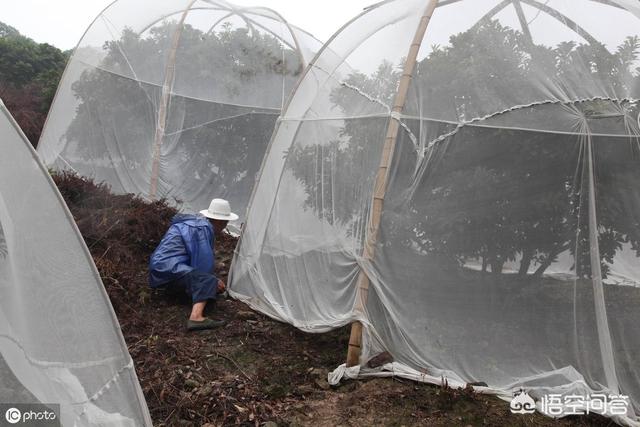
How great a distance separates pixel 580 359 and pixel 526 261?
31.8 inches

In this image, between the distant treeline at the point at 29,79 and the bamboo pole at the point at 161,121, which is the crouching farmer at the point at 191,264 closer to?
the bamboo pole at the point at 161,121

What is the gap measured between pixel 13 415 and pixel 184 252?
306cm

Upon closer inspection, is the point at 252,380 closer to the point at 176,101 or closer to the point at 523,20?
the point at 523,20

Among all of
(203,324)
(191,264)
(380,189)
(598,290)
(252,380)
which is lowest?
(252,380)

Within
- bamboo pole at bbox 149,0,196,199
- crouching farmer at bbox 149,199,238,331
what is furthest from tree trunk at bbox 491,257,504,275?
bamboo pole at bbox 149,0,196,199

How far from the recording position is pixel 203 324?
477 cm

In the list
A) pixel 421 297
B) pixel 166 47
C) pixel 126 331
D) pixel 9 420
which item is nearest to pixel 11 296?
pixel 9 420

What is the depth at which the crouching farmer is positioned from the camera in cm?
491

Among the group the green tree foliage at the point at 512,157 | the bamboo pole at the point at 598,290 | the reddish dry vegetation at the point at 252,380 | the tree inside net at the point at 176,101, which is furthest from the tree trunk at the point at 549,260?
the tree inside net at the point at 176,101

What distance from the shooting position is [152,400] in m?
3.55

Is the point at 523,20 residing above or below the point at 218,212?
above

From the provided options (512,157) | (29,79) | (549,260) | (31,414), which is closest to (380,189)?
(512,157)

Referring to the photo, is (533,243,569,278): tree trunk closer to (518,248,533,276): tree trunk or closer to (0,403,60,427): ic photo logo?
(518,248,533,276): tree trunk

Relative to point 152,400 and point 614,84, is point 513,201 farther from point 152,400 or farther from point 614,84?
point 152,400
